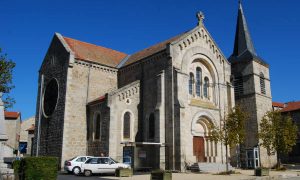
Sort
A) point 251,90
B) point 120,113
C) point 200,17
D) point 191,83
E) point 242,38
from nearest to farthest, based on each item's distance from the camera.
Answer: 1. point 120,113
2. point 191,83
3. point 200,17
4. point 251,90
5. point 242,38

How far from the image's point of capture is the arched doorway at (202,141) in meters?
28.9

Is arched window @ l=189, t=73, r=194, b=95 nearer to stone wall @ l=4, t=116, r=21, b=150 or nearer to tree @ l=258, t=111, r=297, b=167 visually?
tree @ l=258, t=111, r=297, b=167

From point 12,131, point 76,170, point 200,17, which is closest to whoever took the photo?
point 76,170

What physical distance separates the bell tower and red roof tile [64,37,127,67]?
14.7m

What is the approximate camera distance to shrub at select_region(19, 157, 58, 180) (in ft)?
48.5

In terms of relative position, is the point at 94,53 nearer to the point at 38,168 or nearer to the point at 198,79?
the point at 198,79

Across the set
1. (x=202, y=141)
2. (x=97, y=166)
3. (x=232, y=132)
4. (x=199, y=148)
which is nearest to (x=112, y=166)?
(x=97, y=166)

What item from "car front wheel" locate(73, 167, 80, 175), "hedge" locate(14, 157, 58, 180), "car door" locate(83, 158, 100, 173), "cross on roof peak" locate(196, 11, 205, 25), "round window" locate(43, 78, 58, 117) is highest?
"cross on roof peak" locate(196, 11, 205, 25)

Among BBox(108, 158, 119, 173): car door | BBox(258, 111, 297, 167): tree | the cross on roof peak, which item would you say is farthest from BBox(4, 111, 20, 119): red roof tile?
BBox(258, 111, 297, 167): tree

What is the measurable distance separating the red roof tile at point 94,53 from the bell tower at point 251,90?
14.7 m

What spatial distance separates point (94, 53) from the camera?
35.4m

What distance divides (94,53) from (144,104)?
32.0 feet

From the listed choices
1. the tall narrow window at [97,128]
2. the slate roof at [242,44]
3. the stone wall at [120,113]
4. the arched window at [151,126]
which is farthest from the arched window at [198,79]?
the tall narrow window at [97,128]

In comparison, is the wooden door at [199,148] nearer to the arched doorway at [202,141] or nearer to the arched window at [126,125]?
the arched doorway at [202,141]
